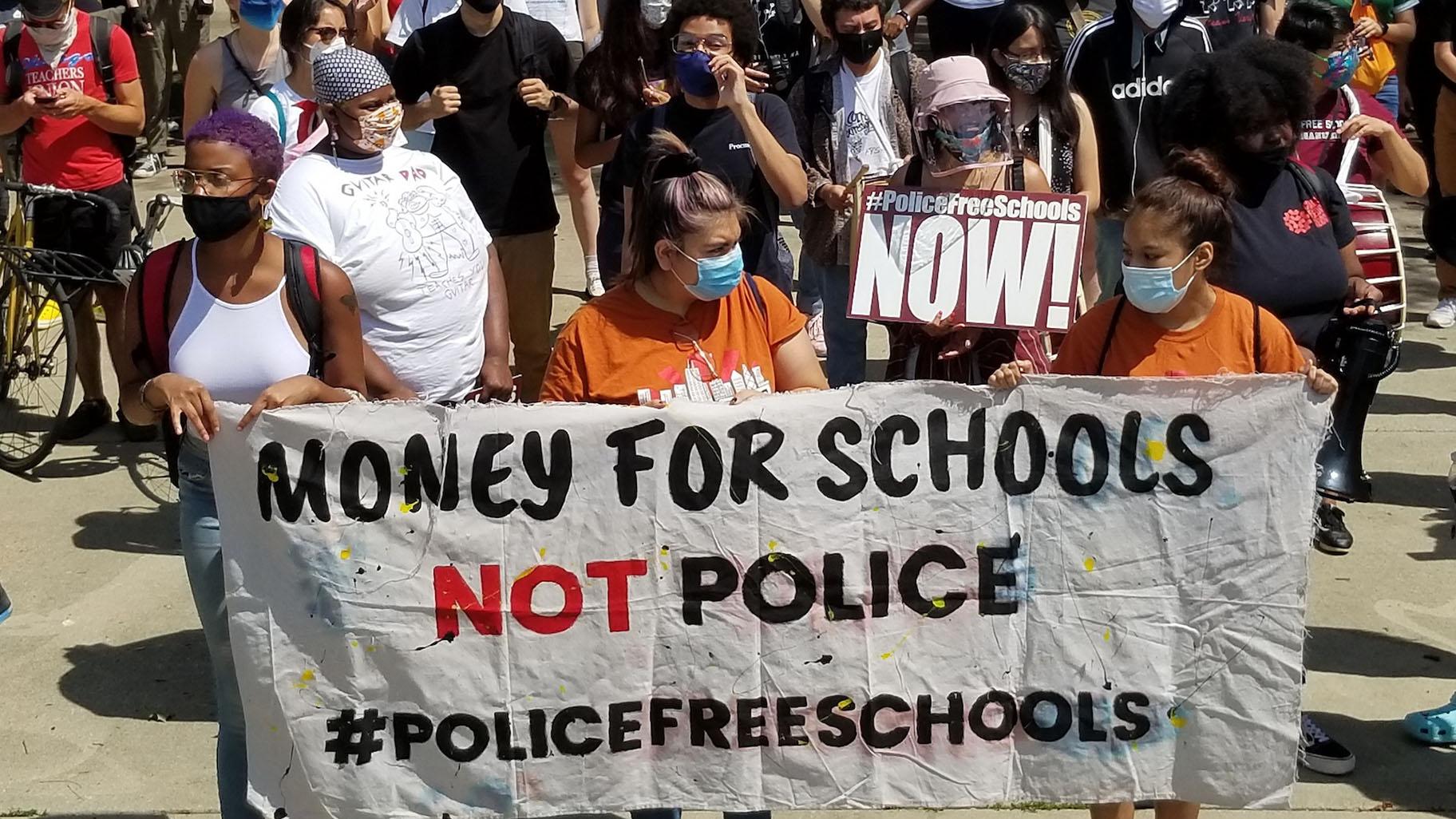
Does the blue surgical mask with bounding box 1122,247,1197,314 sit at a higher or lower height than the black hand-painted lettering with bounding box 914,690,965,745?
higher

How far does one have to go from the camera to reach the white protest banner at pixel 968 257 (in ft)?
14.6

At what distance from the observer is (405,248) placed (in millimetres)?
4496

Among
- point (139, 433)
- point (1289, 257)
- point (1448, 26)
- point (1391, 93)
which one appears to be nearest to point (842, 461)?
point (1289, 257)

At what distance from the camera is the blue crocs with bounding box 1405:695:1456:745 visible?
15.2ft

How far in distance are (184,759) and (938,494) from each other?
2.49m

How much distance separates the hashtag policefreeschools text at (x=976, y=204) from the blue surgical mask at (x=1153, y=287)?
2.53ft

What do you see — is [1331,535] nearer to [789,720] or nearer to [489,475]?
[789,720]

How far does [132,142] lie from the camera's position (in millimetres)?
7320

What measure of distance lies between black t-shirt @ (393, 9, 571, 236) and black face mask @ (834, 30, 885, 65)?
4.16 ft

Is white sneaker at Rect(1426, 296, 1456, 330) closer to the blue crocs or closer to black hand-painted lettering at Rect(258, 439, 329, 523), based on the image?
the blue crocs

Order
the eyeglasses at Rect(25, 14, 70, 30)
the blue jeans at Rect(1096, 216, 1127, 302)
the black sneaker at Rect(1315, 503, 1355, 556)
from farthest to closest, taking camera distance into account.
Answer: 1. the eyeglasses at Rect(25, 14, 70, 30)
2. the blue jeans at Rect(1096, 216, 1127, 302)
3. the black sneaker at Rect(1315, 503, 1355, 556)

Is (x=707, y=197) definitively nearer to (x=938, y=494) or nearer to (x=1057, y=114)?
(x=938, y=494)

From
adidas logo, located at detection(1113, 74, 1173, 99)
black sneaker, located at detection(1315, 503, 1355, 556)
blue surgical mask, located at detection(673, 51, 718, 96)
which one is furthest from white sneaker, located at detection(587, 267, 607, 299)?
black sneaker, located at detection(1315, 503, 1355, 556)

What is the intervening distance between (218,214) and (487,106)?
3.11m
